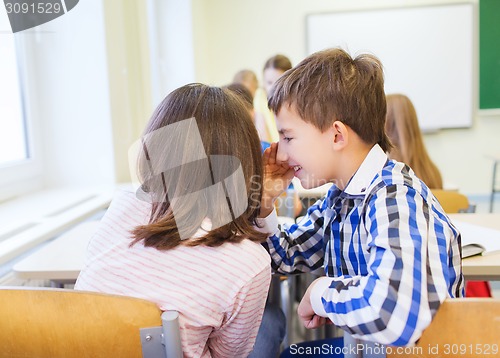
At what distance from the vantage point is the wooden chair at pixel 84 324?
741 mm

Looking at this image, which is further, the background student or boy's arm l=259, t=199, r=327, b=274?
boy's arm l=259, t=199, r=327, b=274

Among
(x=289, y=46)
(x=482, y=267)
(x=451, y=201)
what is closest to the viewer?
(x=482, y=267)

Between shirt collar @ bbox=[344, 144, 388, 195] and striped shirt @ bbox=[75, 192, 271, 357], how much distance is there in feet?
0.82

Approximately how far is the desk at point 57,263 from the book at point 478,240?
1.00m

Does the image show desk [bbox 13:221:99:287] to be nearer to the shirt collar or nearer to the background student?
the background student

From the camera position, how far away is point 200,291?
0.84 metres

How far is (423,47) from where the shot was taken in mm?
5035

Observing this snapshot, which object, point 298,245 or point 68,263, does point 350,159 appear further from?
point 68,263

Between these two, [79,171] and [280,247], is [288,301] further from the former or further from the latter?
[79,171]

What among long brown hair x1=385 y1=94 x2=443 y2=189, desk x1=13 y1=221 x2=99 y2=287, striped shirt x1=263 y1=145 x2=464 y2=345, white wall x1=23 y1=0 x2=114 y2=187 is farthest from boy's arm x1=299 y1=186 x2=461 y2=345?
white wall x1=23 y1=0 x2=114 y2=187

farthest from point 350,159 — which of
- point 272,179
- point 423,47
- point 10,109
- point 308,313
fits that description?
point 423,47

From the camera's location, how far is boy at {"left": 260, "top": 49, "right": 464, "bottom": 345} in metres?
0.78

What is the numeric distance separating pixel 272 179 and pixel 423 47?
14.5 feet

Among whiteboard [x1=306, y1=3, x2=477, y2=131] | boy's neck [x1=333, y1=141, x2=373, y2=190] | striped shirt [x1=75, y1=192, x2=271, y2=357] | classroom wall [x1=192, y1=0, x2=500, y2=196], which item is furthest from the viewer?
classroom wall [x1=192, y1=0, x2=500, y2=196]
